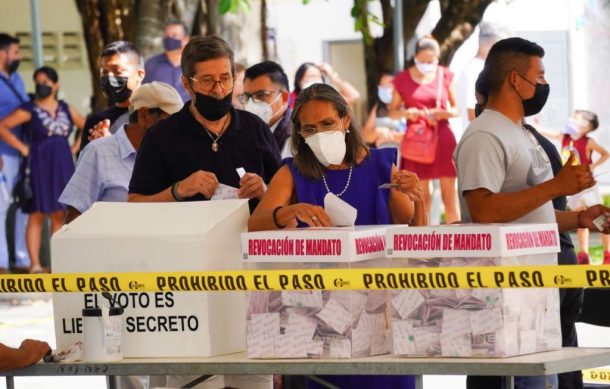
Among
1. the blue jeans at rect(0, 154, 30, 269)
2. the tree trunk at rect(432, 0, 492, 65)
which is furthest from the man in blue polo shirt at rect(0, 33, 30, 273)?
the tree trunk at rect(432, 0, 492, 65)

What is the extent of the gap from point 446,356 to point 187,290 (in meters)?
0.94

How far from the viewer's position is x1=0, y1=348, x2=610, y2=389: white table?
4.87 metres

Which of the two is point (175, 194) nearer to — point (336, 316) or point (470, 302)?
point (336, 316)

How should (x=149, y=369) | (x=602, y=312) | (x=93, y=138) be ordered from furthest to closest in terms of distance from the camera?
(x=93, y=138) → (x=602, y=312) → (x=149, y=369)

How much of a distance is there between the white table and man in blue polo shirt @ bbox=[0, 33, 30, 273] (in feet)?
32.0

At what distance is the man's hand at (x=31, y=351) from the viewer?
17.8ft

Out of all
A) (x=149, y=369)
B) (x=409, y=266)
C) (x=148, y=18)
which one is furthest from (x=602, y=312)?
(x=148, y=18)

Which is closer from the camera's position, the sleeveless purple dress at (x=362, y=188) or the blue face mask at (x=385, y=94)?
the sleeveless purple dress at (x=362, y=188)

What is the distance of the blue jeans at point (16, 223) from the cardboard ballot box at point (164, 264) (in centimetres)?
959

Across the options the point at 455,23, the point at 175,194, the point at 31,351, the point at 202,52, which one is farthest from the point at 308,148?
the point at 455,23

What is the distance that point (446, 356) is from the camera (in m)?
5.00

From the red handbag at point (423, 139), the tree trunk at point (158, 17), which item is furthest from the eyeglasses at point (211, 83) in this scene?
the tree trunk at point (158, 17)

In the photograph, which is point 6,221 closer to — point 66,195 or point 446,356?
point 66,195

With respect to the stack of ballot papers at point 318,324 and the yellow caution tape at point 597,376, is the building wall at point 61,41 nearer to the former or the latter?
the yellow caution tape at point 597,376
